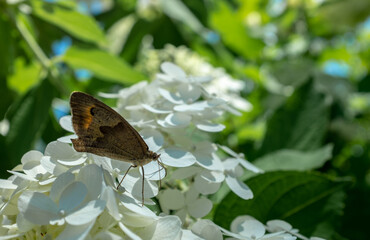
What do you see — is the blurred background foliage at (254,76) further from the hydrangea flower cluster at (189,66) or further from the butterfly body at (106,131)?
the butterfly body at (106,131)

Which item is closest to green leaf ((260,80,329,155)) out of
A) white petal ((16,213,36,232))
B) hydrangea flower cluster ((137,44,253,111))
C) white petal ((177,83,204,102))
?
hydrangea flower cluster ((137,44,253,111))

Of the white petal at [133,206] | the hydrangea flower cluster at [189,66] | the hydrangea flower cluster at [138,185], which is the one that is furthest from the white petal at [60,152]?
the hydrangea flower cluster at [189,66]

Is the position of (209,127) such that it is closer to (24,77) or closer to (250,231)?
(250,231)

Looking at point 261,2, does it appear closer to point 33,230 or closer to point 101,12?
point 101,12

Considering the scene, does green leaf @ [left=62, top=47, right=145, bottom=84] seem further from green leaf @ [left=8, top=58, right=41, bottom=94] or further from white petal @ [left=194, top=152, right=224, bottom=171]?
white petal @ [left=194, top=152, right=224, bottom=171]

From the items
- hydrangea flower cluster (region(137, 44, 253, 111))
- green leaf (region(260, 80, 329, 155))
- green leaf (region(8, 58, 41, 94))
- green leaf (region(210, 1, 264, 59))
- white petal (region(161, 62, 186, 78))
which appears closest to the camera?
white petal (region(161, 62, 186, 78))

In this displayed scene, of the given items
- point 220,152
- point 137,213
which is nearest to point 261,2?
point 220,152
